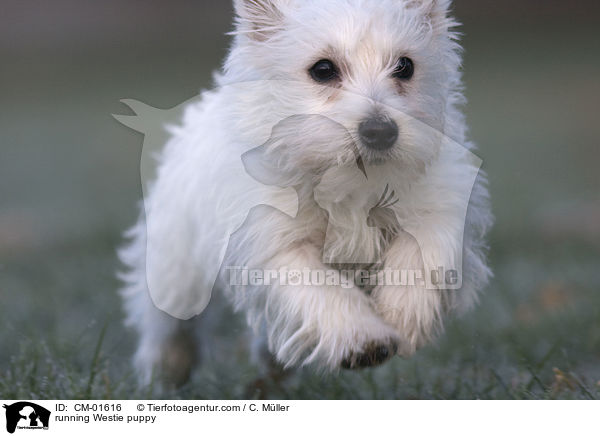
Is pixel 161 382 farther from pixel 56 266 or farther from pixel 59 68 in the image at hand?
pixel 59 68

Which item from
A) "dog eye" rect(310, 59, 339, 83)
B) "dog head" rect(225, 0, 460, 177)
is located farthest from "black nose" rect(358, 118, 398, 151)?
"dog eye" rect(310, 59, 339, 83)

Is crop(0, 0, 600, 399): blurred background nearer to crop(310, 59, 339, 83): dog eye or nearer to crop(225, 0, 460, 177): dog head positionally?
crop(225, 0, 460, 177): dog head

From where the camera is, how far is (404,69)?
11.8ft

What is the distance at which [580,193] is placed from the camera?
909 cm

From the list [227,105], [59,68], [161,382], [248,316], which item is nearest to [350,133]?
[227,105]

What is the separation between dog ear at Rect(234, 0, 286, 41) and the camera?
12.5ft

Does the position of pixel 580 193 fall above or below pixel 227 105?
above

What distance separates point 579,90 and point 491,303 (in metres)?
7.49

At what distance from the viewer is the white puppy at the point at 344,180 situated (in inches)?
134
